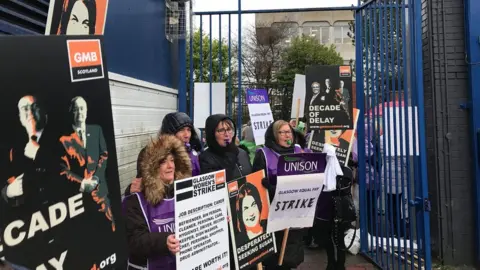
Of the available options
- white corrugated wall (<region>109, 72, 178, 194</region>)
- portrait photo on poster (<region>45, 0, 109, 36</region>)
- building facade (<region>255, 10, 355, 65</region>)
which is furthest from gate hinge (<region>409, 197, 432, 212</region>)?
building facade (<region>255, 10, 355, 65</region>)

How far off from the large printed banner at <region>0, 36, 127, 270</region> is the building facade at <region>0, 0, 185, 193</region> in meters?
1.41

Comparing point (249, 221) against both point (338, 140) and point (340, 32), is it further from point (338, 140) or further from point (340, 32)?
point (340, 32)

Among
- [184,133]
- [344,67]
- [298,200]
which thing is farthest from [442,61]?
[184,133]

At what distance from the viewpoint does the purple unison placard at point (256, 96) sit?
526 cm

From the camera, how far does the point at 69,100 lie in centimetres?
129

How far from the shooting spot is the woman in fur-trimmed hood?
2.30 metres

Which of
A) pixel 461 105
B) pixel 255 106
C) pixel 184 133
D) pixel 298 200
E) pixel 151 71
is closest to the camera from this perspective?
pixel 298 200

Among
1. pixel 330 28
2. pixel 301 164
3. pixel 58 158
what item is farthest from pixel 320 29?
pixel 58 158

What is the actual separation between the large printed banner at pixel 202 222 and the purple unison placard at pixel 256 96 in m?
2.79

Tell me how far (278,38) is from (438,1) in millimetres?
19817

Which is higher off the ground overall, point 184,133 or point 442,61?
point 442,61

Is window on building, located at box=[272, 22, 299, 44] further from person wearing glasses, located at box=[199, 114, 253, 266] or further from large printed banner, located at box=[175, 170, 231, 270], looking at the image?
large printed banner, located at box=[175, 170, 231, 270]

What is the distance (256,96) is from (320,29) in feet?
104

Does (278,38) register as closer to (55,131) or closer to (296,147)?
(296,147)
